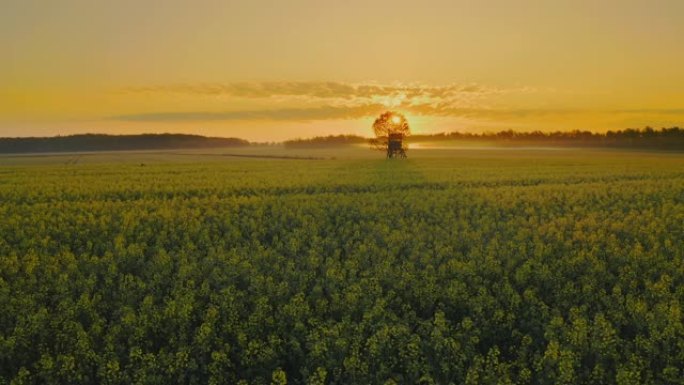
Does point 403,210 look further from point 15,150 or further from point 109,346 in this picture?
point 15,150

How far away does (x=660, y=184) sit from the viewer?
96.3 feet

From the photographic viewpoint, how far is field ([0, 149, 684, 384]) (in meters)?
7.31

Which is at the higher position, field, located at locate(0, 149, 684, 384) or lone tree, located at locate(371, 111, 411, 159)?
lone tree, located at locate(371, 111, 411, 159)

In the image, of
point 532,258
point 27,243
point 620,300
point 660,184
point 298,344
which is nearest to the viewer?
point 298,344

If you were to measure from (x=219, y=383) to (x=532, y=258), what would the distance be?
26.1ft

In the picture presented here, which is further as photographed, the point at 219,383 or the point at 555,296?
the point at 555,296

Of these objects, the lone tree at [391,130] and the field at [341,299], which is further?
the lone tree at [391,130]

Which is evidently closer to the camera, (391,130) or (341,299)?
(341,299)

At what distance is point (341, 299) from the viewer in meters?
9.55

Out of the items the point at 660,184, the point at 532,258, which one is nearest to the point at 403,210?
the point at 532,258

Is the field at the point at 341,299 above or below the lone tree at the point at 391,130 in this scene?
below

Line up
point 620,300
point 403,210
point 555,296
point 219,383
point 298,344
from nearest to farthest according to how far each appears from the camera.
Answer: point 219,383, point 298,344, point 620,300, point 555,296, point 403,210

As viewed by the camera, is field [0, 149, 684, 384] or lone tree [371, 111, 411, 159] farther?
lone tree [371, 111, 411, 159]

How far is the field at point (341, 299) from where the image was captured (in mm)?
7312
